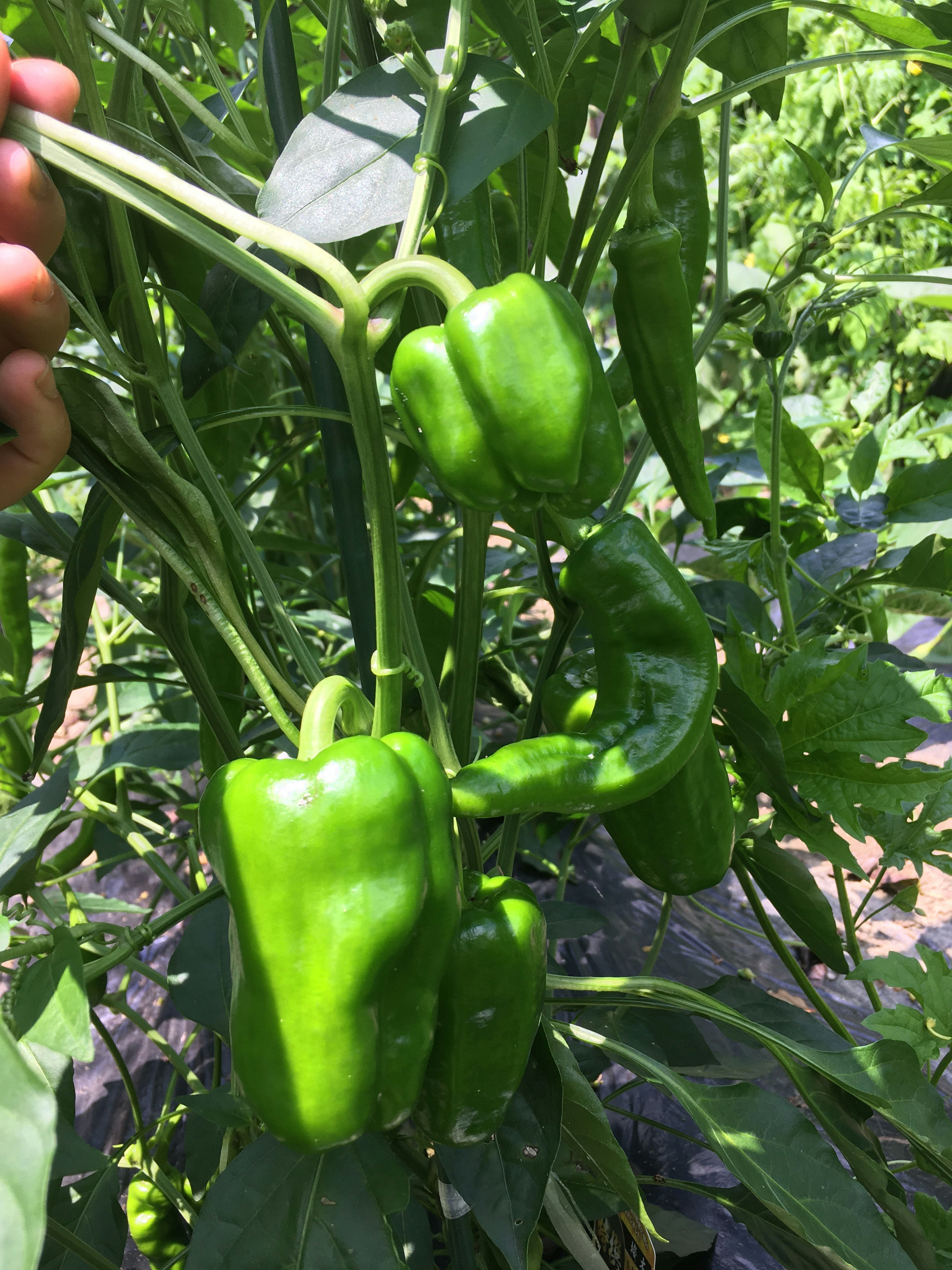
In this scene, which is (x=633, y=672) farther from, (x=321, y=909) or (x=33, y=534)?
(x=33, y=534)

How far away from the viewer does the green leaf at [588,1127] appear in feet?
1.58

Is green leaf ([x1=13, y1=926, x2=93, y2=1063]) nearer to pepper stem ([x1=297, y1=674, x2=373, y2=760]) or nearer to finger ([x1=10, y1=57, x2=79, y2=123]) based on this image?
pepper stem ([x1=297, y1=674, x2=373, y2=760])

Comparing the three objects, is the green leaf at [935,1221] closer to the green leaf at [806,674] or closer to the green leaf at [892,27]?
the green leaf at [806,674]

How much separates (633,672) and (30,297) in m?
0.33

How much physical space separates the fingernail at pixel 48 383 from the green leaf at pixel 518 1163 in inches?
15.8

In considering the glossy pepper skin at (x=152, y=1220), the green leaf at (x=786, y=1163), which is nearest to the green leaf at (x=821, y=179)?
the green leaf at (x=786, y=1163)

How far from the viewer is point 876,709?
60cm

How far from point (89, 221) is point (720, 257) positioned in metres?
0.40

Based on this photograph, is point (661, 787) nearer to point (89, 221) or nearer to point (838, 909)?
point (89, 221)

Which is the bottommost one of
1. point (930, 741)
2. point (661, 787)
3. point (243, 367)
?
point (930, 741)

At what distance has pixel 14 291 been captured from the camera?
15.1 inches

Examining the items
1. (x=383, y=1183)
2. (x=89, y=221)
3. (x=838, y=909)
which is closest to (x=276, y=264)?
(x=89, y=221)

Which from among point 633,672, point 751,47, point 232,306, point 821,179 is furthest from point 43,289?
point 821,179

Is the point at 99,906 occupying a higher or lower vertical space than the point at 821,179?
lower
